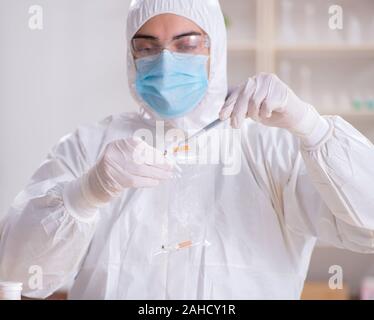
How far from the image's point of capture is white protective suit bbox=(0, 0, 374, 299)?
1143mm

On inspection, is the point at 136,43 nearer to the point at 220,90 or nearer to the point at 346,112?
the point at 220,90

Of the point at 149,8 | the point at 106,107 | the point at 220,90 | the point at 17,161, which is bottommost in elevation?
the point at 17,161

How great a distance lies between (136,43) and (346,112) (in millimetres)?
1616

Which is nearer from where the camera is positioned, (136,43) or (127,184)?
(127,184)

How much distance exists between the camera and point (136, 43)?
128 cm

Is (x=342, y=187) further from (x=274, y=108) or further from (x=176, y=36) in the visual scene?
(x=176, y=36)

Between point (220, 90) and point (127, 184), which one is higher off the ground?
point (220, 90)

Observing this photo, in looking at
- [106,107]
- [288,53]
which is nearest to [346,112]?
[288,53]

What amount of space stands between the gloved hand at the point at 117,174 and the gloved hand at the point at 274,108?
0.15m

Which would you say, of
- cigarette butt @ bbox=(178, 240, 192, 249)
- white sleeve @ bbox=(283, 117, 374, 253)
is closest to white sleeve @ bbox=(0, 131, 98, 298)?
cigarette butt @ bbox=(178, 240, 192, 249)

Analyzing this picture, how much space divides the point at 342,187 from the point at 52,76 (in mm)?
1812

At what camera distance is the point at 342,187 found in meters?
1.11

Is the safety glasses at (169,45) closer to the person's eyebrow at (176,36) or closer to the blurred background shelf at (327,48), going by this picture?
the person's eyebrow at (176,36)
